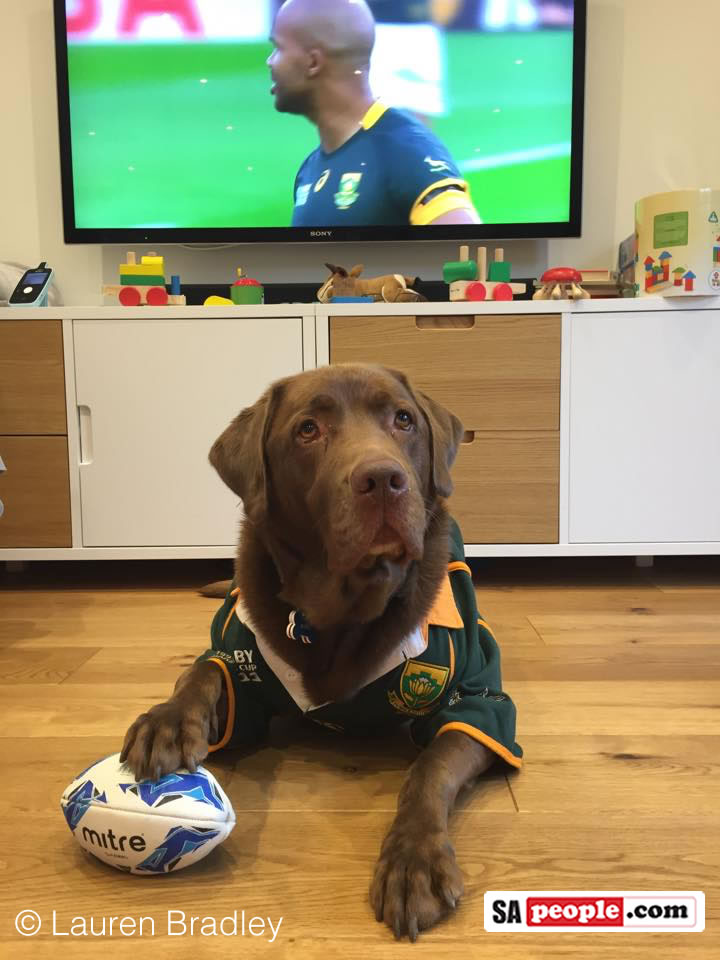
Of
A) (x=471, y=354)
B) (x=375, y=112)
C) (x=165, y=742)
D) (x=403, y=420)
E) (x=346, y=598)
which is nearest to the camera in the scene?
(x=165, y=742)

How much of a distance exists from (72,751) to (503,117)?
2.80m

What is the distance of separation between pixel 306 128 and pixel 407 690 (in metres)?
2.59

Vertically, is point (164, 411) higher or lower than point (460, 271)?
lower

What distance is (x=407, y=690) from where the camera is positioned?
1.26 meters

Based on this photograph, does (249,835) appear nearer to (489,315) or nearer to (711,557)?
(489,315)

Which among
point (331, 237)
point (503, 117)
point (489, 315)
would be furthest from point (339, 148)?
point (489, 315)

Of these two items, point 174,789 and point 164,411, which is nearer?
point 174,789

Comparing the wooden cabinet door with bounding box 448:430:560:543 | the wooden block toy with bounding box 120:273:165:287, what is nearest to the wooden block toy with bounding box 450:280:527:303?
the wooden cabinet door with bounding box 448:430:560:543

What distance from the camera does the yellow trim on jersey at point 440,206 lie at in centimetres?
315

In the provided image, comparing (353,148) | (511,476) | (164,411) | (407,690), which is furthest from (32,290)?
(407,690)

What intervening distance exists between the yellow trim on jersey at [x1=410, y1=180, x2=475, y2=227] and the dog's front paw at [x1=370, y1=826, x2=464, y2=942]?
2.64 m

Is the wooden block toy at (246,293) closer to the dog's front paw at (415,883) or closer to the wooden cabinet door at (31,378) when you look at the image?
the wooden cabinet door at (31,378)

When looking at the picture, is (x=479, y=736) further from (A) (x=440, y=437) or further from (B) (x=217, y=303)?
(B) (x=217, y=303)

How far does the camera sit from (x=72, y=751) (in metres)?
1.40
